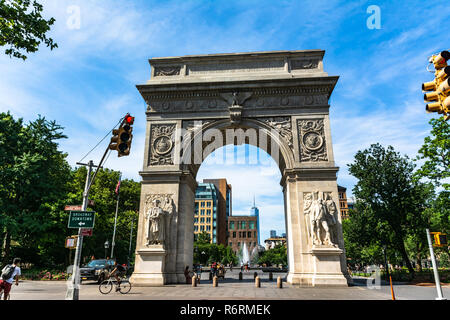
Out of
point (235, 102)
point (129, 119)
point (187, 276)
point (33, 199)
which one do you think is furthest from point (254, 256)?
point (129, 119)

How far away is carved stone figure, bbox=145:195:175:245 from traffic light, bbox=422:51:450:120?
52.2ft

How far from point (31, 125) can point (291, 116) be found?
83.3 feet

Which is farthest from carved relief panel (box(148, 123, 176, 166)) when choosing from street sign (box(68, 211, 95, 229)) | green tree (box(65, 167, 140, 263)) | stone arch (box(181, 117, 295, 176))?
green tree (box(65, 167, 140, 263))

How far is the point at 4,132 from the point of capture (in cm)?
2672

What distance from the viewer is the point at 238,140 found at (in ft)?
76.1

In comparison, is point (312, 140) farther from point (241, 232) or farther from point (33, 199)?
point (241, 232)

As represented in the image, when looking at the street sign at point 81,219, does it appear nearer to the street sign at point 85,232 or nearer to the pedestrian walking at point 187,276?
the street sign at point 85,232

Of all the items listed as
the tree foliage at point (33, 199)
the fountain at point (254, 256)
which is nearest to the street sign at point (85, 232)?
the tree foliage at point (33, 199)

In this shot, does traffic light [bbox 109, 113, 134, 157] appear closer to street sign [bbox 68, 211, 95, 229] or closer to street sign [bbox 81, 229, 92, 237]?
street sign [bbox 68, 211, 95, 229]

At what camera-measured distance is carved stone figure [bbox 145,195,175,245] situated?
18281mm

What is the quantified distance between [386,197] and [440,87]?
25849mm

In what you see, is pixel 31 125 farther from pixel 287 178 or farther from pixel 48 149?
pixel 287 178
